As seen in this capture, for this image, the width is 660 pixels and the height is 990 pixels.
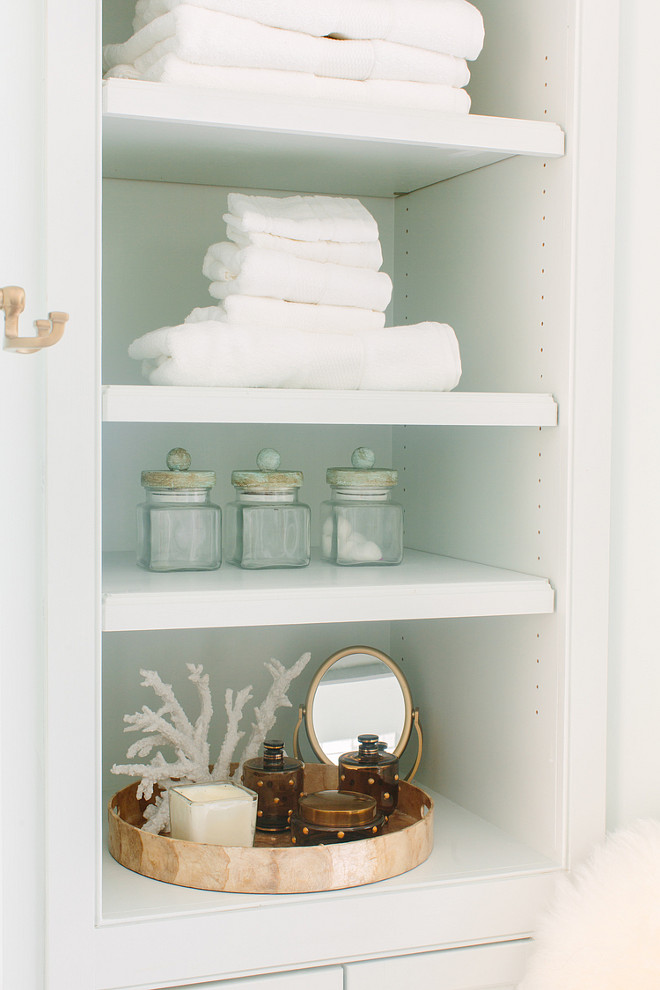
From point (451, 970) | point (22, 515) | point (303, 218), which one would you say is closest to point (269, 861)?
point (451, 970)

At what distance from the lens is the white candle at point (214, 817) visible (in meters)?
1.07

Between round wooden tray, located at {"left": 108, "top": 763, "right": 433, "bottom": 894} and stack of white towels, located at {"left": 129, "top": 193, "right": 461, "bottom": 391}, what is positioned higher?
stack of white towels, located at {"left": 129, "top": 193, "right": 461, "bottom": 391}

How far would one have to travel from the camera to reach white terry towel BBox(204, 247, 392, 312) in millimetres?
1067

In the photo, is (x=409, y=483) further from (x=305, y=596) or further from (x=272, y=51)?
(x=272, y=51)

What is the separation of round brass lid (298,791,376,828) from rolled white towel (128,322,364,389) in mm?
449

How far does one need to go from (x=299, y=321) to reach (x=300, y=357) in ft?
0.20

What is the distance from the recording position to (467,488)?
1304mm

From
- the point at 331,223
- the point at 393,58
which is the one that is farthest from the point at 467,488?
the point at 393,58

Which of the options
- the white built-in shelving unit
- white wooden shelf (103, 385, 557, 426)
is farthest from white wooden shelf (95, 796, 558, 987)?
white wooden shelf (103, 385, 557, 426)

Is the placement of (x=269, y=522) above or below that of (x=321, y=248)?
below

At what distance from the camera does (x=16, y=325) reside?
61 cm

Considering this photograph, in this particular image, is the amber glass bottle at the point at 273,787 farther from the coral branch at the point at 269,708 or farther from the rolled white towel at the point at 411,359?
the rolled white towel at the point at 411,359

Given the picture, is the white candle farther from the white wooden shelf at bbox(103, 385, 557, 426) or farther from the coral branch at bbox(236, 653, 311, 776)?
the white wooden shelf at bbox(103, 385, 557, 426)

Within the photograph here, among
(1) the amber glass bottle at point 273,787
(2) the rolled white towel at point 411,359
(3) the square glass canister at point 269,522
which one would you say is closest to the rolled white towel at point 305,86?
(2) the rolled white towel at point 411,359
